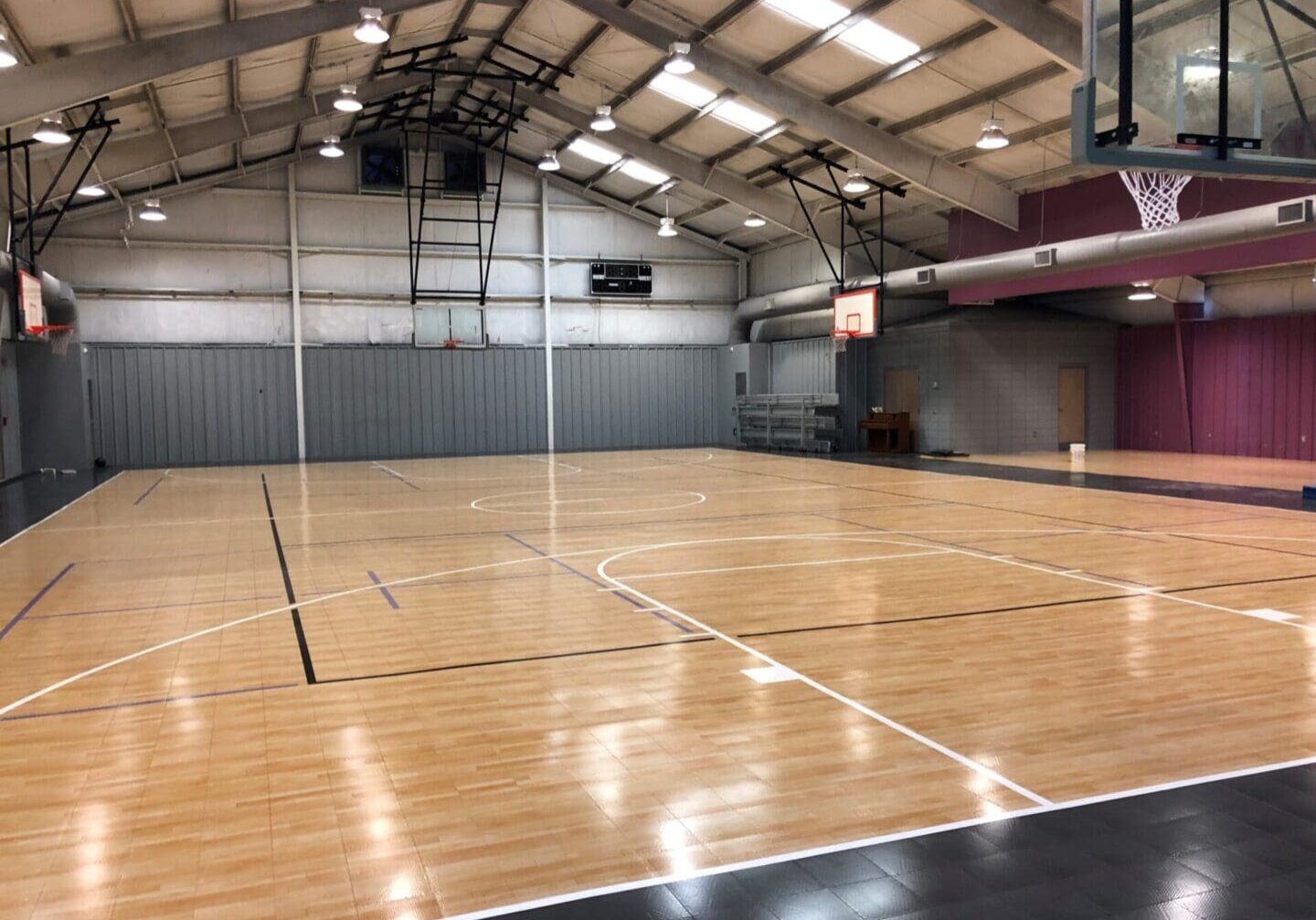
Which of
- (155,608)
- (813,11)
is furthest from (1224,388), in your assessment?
(155,608)

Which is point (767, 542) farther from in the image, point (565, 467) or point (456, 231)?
point (456, 231)

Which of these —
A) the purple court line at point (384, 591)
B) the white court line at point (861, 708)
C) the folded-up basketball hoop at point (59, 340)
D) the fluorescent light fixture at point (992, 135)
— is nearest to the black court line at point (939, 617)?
the white court line at point (861, 708)

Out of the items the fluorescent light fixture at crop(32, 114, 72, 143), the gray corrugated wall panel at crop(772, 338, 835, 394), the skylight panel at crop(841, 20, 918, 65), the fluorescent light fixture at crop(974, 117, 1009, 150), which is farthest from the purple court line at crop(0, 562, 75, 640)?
the gray corrugated wall panel at crop(772, 338, 835, 394)

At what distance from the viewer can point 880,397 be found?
28.9 m

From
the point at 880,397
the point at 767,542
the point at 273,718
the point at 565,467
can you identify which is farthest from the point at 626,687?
the point at 880,397

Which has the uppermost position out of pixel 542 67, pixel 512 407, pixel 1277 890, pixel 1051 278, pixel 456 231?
pixel 542 67

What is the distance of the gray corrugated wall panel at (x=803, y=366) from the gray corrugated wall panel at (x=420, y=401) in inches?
284

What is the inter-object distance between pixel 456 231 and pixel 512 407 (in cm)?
533

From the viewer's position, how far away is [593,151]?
88.2 feet

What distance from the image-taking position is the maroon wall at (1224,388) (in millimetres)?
23031

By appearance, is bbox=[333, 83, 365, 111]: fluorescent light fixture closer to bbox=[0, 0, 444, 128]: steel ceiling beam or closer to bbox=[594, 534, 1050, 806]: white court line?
bbox=[0, 0, 444, 128]: steel ceiling beam

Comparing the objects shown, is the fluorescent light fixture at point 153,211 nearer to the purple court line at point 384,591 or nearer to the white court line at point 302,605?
the purple court line at point 384,591

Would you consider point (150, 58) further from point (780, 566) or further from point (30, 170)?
point (780, 566)

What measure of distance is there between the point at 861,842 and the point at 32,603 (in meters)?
8.10
